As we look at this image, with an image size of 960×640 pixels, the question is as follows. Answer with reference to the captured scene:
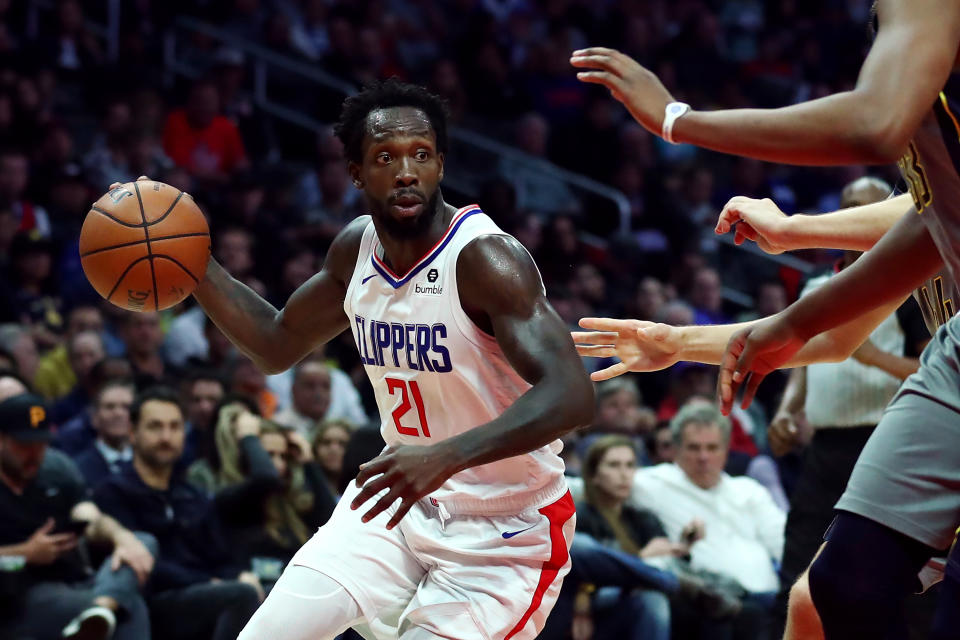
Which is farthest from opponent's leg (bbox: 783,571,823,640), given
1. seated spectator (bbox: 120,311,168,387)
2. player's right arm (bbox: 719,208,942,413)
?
seated spectator (bbox: 120,311,168,387)

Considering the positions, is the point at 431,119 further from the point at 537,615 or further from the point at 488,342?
the point at 537,615

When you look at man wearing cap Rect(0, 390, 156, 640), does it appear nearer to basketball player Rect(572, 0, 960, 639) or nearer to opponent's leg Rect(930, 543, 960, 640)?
basketball player Rect(572, 0, 960, 639)

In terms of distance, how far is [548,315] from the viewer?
11.4 ft

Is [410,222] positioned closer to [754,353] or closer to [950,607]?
[754,353]

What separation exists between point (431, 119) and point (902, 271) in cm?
145

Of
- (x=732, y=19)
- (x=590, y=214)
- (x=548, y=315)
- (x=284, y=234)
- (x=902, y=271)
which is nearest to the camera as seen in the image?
(x=902, y=271)

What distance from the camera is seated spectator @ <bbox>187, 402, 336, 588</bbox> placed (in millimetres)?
6926

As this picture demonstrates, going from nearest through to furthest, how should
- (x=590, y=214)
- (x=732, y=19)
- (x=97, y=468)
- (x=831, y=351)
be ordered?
(x=831, y=351) → (x=97, y=468) → (x=590, y=214) → (x=732, y=19)

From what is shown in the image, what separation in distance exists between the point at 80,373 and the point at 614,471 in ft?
11.6

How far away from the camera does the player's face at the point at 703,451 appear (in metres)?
7.43

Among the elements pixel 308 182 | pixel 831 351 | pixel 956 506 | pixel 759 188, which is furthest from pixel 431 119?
pixel 759 188

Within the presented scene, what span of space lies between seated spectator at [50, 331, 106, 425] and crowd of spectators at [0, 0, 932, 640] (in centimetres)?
2

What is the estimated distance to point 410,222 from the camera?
12.3 feet

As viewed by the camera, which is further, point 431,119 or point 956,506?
point 431,119
